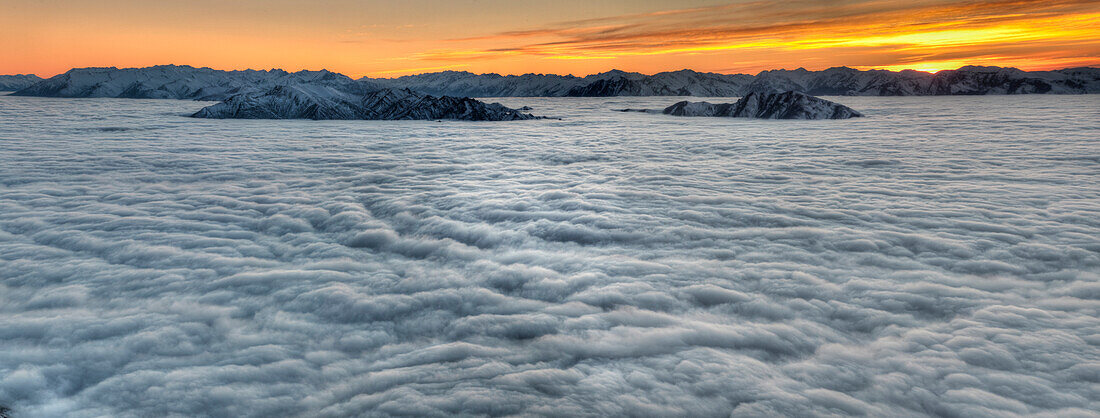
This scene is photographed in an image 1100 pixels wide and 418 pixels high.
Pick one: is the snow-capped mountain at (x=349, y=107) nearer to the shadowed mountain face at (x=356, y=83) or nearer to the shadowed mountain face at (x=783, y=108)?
the shadowed mountain face at (x=783, y=108)

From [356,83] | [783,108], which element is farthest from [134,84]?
[783,108]

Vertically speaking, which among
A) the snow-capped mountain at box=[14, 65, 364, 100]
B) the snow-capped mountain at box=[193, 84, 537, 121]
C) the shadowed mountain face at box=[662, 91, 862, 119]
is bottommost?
the shadowed mountain face at box=[662, 91, 862, 119]

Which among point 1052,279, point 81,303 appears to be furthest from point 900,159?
point 81,303

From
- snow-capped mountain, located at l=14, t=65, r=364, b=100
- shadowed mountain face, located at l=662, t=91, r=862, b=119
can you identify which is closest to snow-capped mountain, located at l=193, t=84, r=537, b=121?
shadowed mountain face, located at l=662, t=91, r=862, b=119

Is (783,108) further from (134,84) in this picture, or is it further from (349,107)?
(134,84)

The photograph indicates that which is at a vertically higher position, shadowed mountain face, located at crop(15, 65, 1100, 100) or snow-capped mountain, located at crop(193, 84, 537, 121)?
shadowed mountain face, located at crop(15, 65, 1100, 100)

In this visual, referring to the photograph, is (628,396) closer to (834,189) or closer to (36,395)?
(36,395)

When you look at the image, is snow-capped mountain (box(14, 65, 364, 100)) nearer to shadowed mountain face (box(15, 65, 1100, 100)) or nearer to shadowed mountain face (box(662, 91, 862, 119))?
shadowed mountain face (box(15, 65, 1100, 100))
